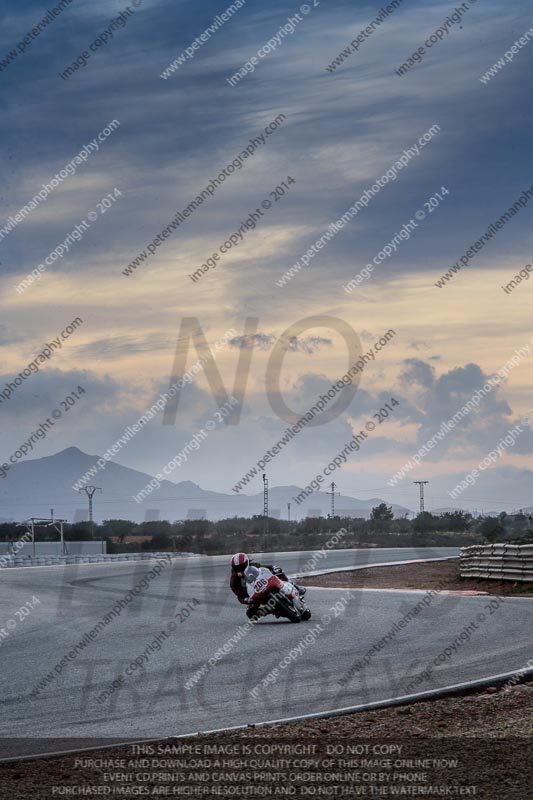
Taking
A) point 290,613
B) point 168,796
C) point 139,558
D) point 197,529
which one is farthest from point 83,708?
point 197,529

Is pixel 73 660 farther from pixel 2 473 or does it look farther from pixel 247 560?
pixel 2 473

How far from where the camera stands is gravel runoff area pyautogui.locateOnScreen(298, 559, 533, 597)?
24109mm

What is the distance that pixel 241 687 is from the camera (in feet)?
35.7

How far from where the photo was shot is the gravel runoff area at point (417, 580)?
949 inches

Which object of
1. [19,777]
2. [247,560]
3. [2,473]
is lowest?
[19,777]

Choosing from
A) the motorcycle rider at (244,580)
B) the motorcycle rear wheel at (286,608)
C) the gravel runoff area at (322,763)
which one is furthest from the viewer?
the motorcycle rider at (244,580)

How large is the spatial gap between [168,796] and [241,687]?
4274mm

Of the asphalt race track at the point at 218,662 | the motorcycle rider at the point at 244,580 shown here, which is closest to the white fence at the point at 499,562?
the asphalt race track at the point at 218,662

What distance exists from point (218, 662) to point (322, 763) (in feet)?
17.9

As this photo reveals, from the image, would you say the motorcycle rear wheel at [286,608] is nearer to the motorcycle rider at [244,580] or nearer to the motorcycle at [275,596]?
the motorcycle at [275,596]

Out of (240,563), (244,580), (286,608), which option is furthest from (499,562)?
(240,563)

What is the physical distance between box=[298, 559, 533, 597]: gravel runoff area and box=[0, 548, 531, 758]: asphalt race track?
3.05 meters

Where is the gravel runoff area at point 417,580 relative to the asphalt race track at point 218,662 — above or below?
above

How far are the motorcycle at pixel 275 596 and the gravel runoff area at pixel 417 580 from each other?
645 centimetres
